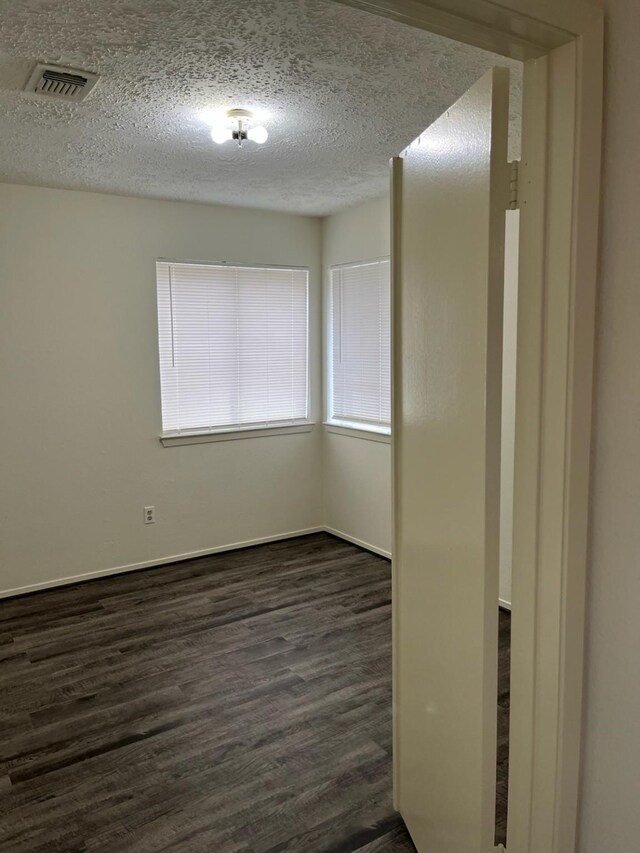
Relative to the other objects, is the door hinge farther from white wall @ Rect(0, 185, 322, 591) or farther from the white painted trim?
the white painted trim

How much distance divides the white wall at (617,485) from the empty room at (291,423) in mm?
38

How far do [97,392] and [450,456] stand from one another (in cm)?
312

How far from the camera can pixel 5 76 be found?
2.14 metres

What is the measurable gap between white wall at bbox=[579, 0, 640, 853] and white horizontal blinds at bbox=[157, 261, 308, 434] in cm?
350

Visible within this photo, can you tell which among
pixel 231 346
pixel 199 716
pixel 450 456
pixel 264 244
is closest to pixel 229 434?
pixel 231 346

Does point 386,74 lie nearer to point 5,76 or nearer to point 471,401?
point 5,76

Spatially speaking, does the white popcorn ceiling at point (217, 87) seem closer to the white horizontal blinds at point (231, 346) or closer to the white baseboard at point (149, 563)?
the white horizontal blinds at point (231, 346)

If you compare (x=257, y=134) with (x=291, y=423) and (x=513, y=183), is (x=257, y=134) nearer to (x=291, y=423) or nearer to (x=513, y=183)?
(x=513, y=183)

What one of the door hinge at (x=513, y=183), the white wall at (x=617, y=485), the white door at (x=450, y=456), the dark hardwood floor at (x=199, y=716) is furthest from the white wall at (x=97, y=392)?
the white wall at (x=617, y=485)

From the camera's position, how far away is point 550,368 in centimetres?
114

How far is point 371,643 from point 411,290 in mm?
2104

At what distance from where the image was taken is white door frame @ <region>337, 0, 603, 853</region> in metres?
1.05

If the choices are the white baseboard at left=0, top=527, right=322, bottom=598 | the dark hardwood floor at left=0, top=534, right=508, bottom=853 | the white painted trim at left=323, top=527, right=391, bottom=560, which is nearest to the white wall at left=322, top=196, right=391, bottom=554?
the white painted trim at left=323, top=527, right=391, bottom=560

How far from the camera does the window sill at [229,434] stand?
428 cm
